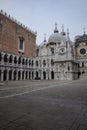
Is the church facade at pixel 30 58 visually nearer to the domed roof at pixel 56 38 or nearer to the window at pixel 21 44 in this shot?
the window at pixel 21 44

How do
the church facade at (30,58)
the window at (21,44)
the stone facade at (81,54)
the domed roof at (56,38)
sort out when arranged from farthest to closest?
the domed roof at (56,38) < the stone facade at (81,54) < the window at (21,44) < the church facade at (30,58)

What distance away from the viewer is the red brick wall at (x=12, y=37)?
37584 millimetres

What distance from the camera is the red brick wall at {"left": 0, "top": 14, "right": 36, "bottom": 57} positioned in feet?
123

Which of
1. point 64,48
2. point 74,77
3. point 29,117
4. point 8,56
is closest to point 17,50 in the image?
point 8,56

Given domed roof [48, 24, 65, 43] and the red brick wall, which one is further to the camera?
domed roof [48, 24, 65, 43]

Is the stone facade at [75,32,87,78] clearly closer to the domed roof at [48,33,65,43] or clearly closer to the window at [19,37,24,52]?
the domed roof at [48,33,65,43]

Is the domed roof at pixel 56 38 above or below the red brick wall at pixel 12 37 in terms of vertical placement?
above

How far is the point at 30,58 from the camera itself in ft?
164

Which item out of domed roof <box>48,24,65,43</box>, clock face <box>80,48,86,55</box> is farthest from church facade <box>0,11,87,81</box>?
domed roof <box>48,24,65,43</box>

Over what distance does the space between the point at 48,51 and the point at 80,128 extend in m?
54.6

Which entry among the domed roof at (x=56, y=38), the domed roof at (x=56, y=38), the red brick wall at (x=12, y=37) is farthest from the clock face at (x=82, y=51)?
the red brick wall at (x=12, y=37)

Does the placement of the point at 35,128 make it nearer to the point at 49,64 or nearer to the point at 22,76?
the point at 22,76

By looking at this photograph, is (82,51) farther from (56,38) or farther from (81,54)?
(56,38)

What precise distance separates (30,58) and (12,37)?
1169 centimetres
